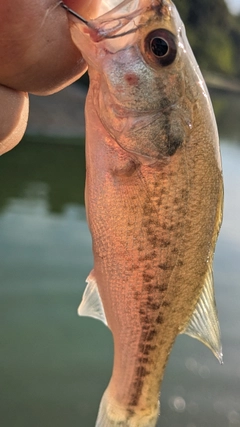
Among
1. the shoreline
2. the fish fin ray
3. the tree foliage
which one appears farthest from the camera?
the tree foliage

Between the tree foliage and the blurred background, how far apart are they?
3687 centimetres

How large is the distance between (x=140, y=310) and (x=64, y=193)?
11.3m

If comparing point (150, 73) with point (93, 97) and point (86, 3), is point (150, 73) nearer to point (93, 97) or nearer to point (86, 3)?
point (93, 97)

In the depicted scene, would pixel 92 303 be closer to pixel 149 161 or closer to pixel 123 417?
pixel 123 417

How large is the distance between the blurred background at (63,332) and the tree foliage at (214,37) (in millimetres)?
36866

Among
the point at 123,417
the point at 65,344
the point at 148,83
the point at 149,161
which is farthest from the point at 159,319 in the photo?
the point at 65,344

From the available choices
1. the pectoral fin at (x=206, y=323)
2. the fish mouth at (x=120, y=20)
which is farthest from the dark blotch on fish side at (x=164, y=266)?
the fish mouth at (x=120, y=20)

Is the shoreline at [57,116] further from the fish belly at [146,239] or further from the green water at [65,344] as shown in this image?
the fish belly at [146,239]

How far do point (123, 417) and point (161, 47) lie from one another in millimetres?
1578

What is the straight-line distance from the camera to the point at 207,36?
50406mm

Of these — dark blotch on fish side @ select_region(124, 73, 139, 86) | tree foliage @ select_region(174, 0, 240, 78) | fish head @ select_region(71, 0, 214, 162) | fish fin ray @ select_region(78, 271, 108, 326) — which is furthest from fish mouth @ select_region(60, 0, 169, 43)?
tree foliage @ select_region(174, 0, 240, 78)

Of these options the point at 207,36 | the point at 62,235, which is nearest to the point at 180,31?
the point at 62,235

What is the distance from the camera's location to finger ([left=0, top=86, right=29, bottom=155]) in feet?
5.13

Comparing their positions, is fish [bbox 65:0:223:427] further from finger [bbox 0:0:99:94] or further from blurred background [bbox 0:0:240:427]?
blurred background [bbox 0:0:240:427]
